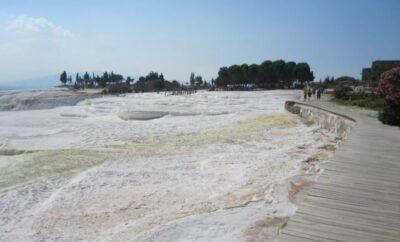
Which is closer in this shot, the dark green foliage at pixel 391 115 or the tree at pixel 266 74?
the dark green foliage at pixel 391 115

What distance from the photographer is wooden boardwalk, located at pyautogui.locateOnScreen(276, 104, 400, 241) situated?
4766 millimetres

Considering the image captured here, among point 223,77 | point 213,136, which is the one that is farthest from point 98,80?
point 213,136

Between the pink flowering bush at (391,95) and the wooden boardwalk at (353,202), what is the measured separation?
500cm

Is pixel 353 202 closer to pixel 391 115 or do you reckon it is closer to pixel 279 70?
pixel 391 115

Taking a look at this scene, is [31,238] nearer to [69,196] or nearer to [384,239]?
[69,196]

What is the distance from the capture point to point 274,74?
88.1 metres

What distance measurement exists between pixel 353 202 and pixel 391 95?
9854 mm

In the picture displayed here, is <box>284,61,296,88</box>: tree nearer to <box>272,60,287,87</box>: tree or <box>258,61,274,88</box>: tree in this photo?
<box>272,60,287,87</box>: tree

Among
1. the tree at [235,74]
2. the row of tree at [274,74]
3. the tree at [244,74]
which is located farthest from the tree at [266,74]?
the tree at [235,74]

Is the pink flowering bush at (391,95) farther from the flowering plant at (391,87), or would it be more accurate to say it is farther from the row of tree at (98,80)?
the row of tree at (98,80)

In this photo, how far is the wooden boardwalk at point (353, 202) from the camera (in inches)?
188

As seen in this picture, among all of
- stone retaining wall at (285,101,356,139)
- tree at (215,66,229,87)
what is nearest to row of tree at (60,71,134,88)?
tree at (215,66,229,87)

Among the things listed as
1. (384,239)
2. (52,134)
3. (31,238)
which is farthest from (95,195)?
(52,134)

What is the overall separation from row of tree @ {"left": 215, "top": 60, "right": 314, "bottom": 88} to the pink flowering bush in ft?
244
